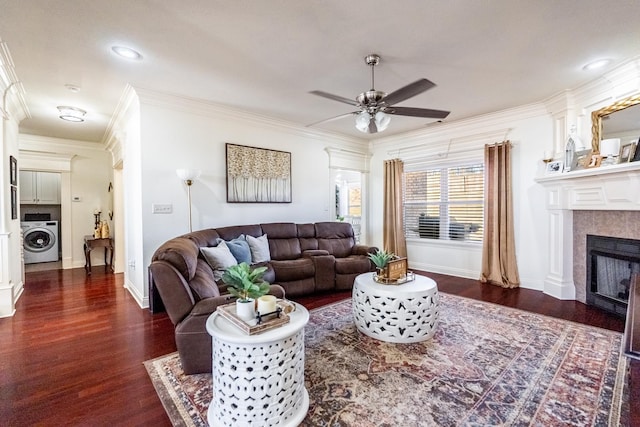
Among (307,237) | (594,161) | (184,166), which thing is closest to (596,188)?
(594,161)

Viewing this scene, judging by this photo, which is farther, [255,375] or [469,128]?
[469,128]

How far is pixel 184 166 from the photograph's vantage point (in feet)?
13.3

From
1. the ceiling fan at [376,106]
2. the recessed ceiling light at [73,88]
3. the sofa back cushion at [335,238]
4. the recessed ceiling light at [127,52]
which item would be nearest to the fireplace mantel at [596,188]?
the ceiling fan at [376,106]

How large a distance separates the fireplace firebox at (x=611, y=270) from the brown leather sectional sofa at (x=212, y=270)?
2723 millimetres

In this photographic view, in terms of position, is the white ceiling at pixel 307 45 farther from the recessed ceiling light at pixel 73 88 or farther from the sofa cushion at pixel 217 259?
the sofa cushion at pixel 217 259

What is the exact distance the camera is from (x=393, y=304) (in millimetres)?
2623

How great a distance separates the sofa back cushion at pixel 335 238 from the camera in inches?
201

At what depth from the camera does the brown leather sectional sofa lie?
2.09 meters

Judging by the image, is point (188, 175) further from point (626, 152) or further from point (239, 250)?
point (626, 152)

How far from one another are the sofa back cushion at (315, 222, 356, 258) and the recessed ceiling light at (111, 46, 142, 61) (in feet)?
11.2

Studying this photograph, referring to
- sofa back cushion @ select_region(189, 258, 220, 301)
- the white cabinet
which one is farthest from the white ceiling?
the white cabinet

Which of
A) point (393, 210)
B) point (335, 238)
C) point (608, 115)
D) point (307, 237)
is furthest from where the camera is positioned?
point (393, 210)

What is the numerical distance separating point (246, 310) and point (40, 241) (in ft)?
24.7

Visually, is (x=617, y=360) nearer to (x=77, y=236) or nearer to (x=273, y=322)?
(x=273, y=322)
